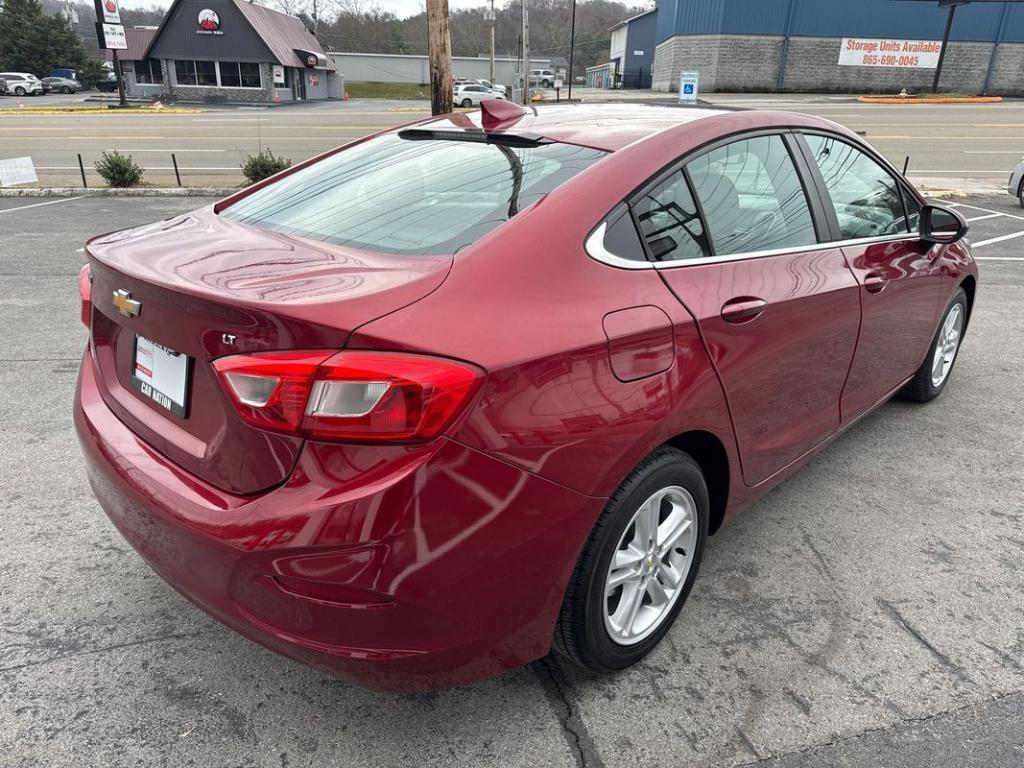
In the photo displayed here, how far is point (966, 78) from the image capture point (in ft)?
154

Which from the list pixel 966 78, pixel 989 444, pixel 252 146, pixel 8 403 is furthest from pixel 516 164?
pixel 966 78

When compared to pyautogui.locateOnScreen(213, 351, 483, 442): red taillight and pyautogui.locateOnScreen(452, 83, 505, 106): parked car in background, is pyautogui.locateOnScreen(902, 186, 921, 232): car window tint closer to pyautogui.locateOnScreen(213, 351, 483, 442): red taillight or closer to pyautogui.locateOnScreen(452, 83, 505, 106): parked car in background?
pyautogui.locateOnScreen(213, 351, 483, 442): red taillight

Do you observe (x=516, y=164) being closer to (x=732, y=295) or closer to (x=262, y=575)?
(x=732, y=295)

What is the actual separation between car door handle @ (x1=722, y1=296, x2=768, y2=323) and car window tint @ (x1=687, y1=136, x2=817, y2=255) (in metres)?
0.17

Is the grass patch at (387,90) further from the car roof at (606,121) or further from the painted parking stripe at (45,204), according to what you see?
the car roof at (606,121)

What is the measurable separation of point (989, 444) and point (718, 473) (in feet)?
7.54

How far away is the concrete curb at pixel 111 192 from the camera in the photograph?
12484mm

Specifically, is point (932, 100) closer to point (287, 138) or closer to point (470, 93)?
point (470, 93)

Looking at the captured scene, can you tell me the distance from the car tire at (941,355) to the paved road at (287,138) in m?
12.2

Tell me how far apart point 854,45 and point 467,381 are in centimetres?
5430

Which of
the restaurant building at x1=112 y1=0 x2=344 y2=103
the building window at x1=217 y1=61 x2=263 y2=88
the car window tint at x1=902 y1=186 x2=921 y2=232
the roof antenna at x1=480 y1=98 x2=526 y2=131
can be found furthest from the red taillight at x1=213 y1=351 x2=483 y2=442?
the building window at x1=217 y1=61 x2=263 y2=88

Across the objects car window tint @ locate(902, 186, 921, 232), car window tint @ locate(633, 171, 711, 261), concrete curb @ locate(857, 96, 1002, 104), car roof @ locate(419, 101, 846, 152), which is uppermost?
concrete curb @ locate(857, 96, 1002, 104)

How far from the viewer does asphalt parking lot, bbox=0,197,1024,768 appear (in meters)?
1.98

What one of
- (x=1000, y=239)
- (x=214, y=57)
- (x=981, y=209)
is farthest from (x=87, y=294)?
(x=214, y=57)
